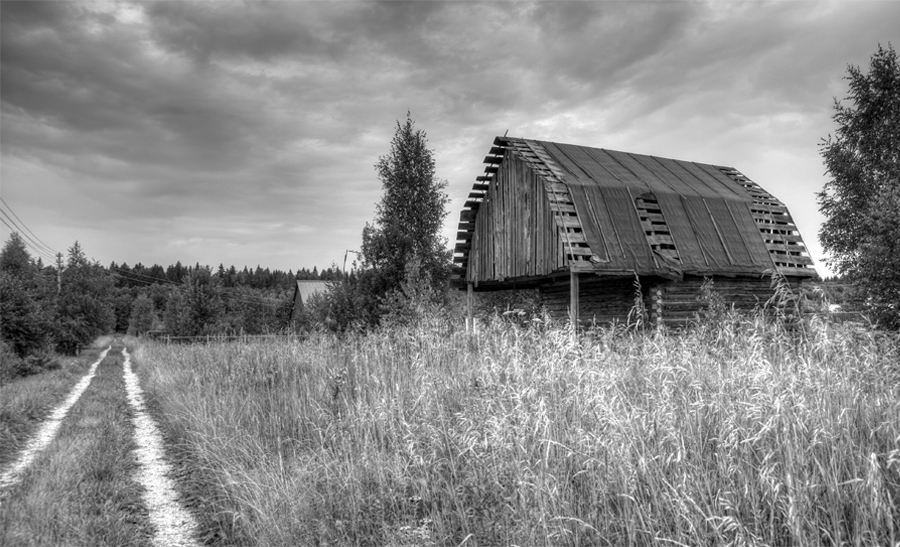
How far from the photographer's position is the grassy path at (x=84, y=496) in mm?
4371

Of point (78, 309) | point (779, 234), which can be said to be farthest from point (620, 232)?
point (78, 309)

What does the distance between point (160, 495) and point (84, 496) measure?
0.67m

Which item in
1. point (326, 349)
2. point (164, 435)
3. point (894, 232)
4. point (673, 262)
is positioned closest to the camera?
point (164, 435)

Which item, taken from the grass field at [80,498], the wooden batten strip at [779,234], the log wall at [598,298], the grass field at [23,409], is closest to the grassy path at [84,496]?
the grass field at [80,498]

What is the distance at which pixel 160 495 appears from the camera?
570 centimetres

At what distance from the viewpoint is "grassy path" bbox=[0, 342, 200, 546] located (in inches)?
172

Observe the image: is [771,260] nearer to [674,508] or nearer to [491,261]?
[491,261]

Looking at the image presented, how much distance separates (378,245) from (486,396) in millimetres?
25418

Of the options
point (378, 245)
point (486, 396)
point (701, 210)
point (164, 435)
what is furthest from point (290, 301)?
point (486, 396)

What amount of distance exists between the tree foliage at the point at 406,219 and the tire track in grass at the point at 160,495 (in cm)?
2051

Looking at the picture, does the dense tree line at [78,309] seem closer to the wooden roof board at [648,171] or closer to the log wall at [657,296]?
the log wall at [657,296]

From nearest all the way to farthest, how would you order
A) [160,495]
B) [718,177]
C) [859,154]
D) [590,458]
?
[590,458] < [160,495] < [718,177] < [859,154]

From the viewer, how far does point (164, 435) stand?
8594 mm

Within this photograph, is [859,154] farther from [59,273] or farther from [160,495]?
[59,273]
